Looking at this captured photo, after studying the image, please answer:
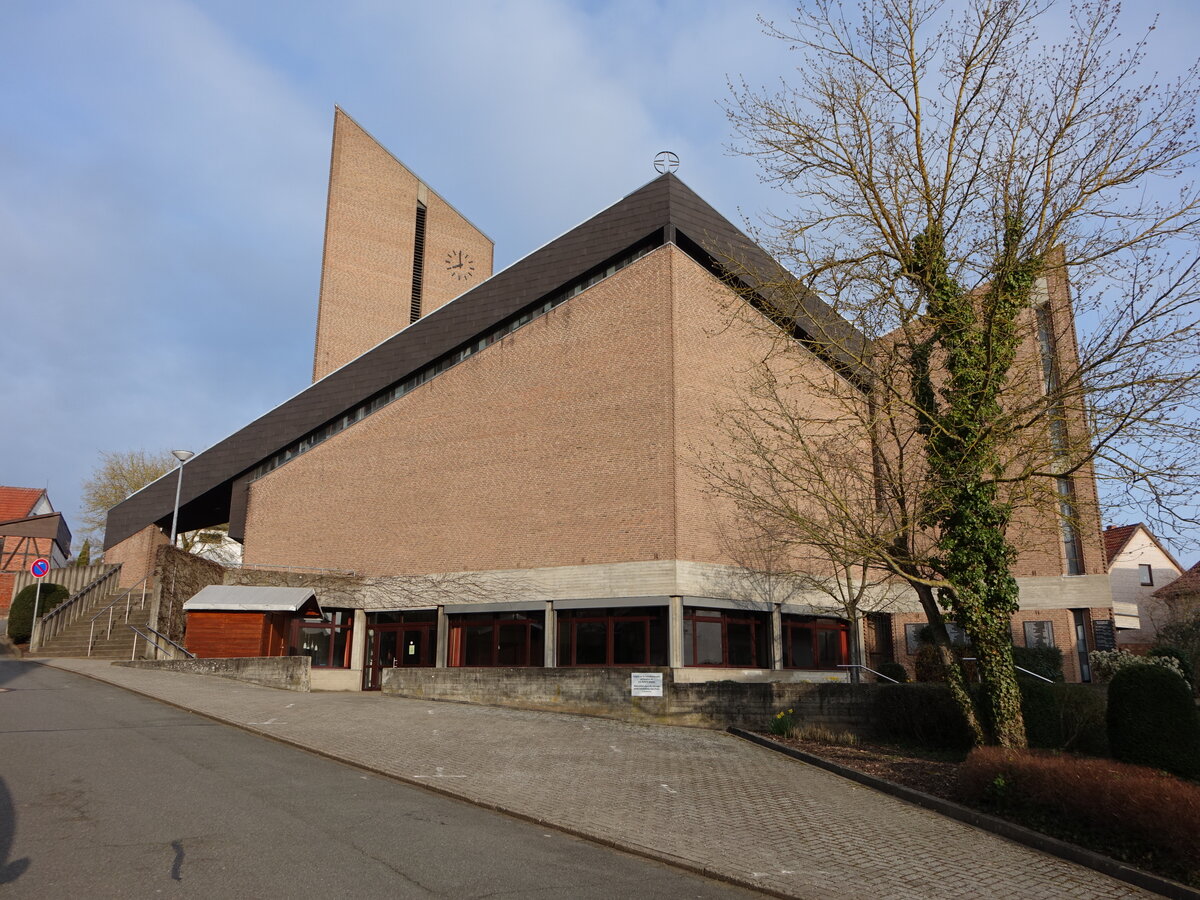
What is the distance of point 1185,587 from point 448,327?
31.3 meters

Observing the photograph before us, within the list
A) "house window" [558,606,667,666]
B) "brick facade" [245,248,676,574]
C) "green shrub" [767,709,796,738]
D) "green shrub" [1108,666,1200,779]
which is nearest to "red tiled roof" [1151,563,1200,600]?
"house window" [558,606,667,666]

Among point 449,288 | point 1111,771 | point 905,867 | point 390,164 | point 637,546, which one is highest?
point 390,164

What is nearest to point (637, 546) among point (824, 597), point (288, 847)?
point (824, 597)

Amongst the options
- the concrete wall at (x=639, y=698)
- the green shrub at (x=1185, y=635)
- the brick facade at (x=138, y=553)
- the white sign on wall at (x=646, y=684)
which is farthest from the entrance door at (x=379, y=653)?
the green shrub at (x=1185, y=635)

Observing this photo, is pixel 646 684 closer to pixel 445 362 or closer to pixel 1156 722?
pixel 1156 722

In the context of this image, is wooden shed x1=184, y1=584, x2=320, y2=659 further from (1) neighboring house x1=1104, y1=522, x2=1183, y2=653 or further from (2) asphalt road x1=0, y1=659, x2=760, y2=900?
(1) neighboring house x1=1104, y1=522, x2=1183, y2=653

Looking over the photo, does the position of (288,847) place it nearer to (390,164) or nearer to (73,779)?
(73,779)

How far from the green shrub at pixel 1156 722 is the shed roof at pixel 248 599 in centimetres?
2271

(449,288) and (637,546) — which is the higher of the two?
(449,288)

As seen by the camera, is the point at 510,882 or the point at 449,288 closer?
the point at 510,882

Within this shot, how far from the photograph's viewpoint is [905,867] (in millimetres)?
8008

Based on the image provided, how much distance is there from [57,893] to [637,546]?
18.3 m

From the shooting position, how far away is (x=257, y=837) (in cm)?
786

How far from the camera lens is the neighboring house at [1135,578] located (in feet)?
140
